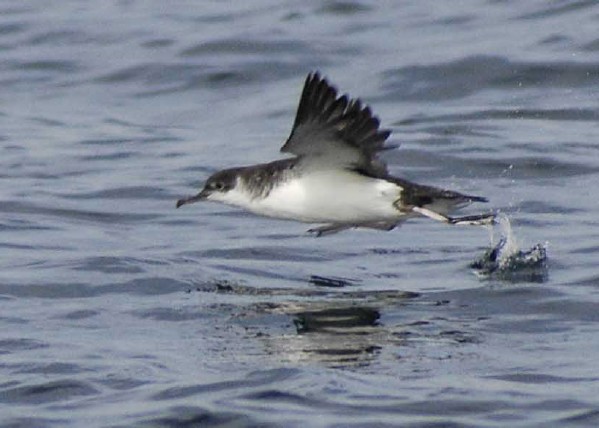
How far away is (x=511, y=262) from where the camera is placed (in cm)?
1012

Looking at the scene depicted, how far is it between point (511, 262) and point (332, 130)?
1.89m

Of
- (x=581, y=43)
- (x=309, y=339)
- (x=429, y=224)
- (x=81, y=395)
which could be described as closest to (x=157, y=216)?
(x=429, y=224)

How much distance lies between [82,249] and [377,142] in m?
2.85

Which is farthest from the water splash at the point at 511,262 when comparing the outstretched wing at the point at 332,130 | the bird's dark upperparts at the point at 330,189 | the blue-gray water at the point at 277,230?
the outstretched wing at the point at 332,130

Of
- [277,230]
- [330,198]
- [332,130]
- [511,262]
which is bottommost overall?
[511,262]

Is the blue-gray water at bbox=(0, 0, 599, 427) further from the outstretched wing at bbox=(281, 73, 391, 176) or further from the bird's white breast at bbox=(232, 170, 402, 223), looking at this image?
the outstretched wing at bbox=(281, 73, 391, 176)

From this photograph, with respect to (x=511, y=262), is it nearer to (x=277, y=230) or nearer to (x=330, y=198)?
(x=330, y=198)

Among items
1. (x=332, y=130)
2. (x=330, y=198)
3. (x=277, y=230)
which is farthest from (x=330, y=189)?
(x=277, y=230)

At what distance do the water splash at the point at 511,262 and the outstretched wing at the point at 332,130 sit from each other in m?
1.24

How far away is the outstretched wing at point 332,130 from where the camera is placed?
338 inches

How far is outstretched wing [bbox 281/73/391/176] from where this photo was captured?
8.59m

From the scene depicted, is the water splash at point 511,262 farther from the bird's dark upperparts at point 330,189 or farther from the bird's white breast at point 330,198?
the bird's white breast at point 330,198

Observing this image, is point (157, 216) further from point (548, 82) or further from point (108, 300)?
point (548, 82)

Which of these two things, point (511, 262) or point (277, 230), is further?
point (277, 230)
